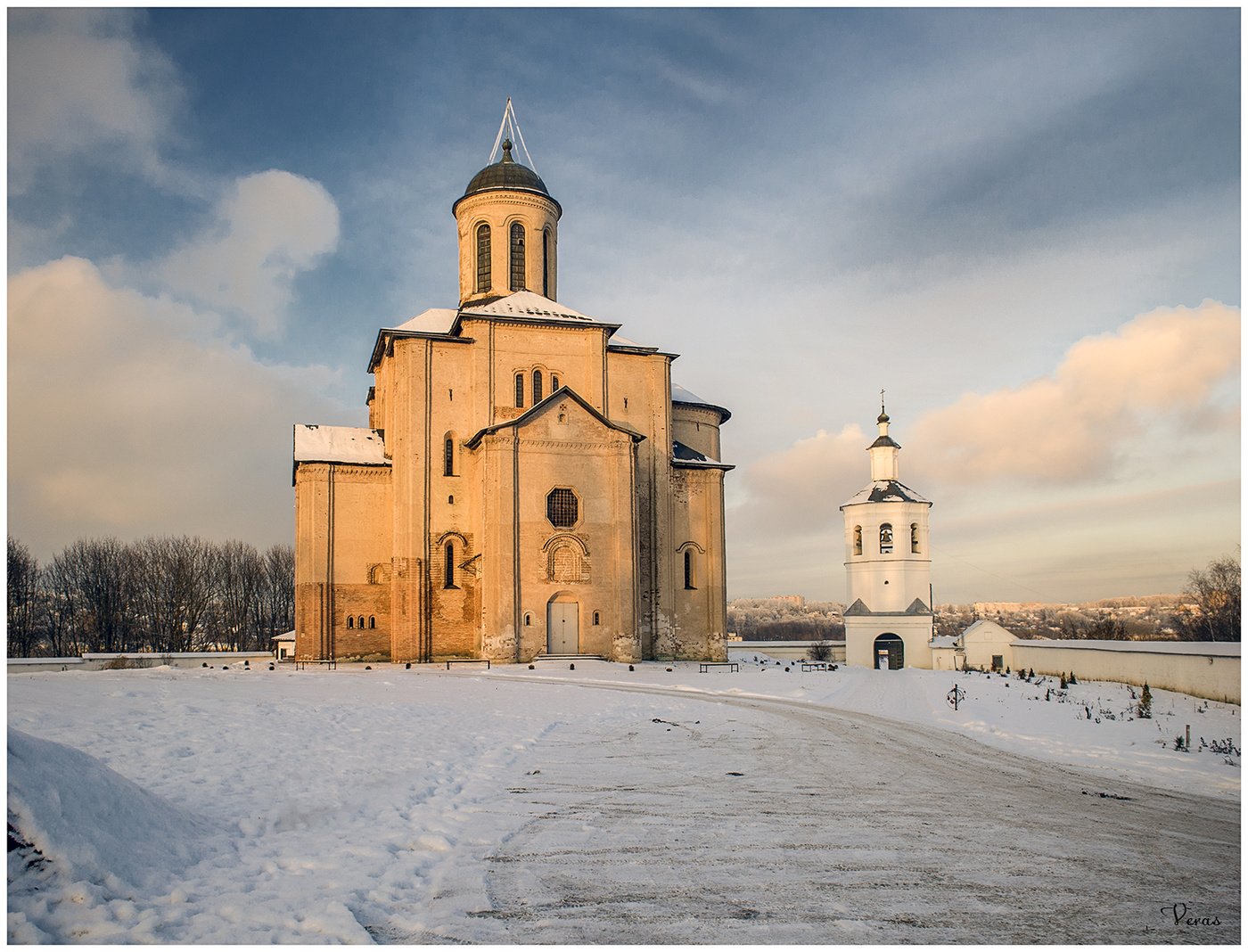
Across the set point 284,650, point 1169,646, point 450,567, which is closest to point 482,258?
point 450,567

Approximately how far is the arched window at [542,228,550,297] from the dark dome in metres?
1.65

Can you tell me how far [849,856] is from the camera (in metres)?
7.30

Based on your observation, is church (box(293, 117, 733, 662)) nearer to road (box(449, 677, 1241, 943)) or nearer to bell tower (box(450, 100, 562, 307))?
bell tower (box(450, 100, 562, 307))

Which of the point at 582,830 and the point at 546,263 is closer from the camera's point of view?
the point at 582,830

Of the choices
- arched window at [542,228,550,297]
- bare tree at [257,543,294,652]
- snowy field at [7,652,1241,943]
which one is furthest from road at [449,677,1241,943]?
A: bare tree at [257,543,294,652]

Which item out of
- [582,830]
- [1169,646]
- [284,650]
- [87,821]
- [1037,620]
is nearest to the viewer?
[87,821]

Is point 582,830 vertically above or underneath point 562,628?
above

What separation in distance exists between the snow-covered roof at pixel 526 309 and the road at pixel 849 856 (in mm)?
26481

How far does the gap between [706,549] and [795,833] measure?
A: 98.1 feet

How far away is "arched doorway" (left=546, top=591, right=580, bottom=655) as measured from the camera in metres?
32.5

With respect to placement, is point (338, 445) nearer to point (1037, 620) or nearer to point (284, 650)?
point (284, 650)

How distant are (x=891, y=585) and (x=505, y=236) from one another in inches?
1105

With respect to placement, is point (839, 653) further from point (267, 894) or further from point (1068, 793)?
point (267, 894)

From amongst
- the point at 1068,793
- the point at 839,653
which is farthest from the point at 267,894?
the point at 839,653
